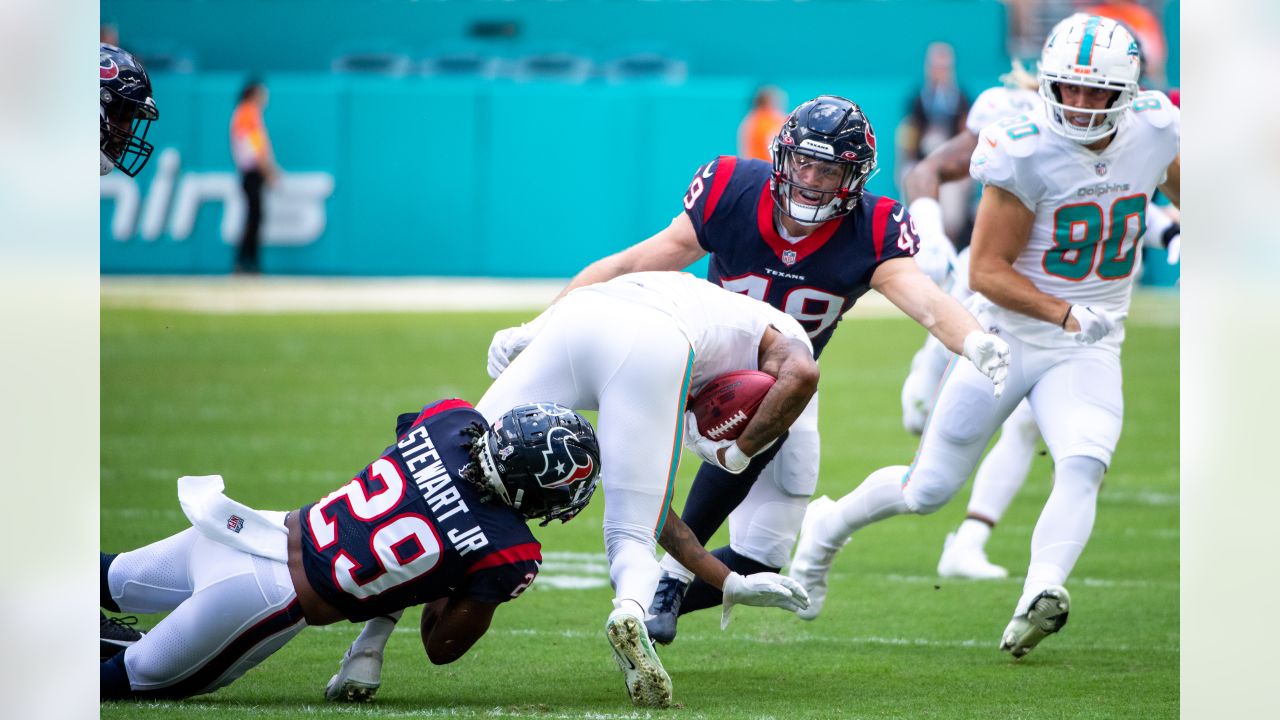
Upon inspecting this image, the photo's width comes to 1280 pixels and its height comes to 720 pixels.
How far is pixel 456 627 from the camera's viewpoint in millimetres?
3303

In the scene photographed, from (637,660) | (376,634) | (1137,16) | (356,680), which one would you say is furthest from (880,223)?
(1137,16)

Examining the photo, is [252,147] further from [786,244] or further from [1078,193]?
[1078,193]

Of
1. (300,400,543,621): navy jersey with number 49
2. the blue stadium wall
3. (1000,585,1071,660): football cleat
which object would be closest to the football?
(300,400,543,621): navy jersey with number 49

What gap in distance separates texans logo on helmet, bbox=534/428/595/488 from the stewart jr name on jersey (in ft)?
5.33

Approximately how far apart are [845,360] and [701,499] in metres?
6.73

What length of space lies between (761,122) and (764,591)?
11.1 metres

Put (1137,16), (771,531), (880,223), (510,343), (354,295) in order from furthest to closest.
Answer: (1137,16) < (354,295) < (771,531) < (880,223) < (510,343)

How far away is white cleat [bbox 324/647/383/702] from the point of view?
3.47 m

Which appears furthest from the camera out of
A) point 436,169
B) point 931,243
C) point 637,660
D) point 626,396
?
point 436,169

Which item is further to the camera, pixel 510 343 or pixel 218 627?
pixel 510 343

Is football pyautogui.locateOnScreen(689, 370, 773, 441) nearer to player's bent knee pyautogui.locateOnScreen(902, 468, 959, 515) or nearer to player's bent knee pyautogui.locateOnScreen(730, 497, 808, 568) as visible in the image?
player's bent knee pyautogui.locateOnScreen(730, 497, 808, 568)
